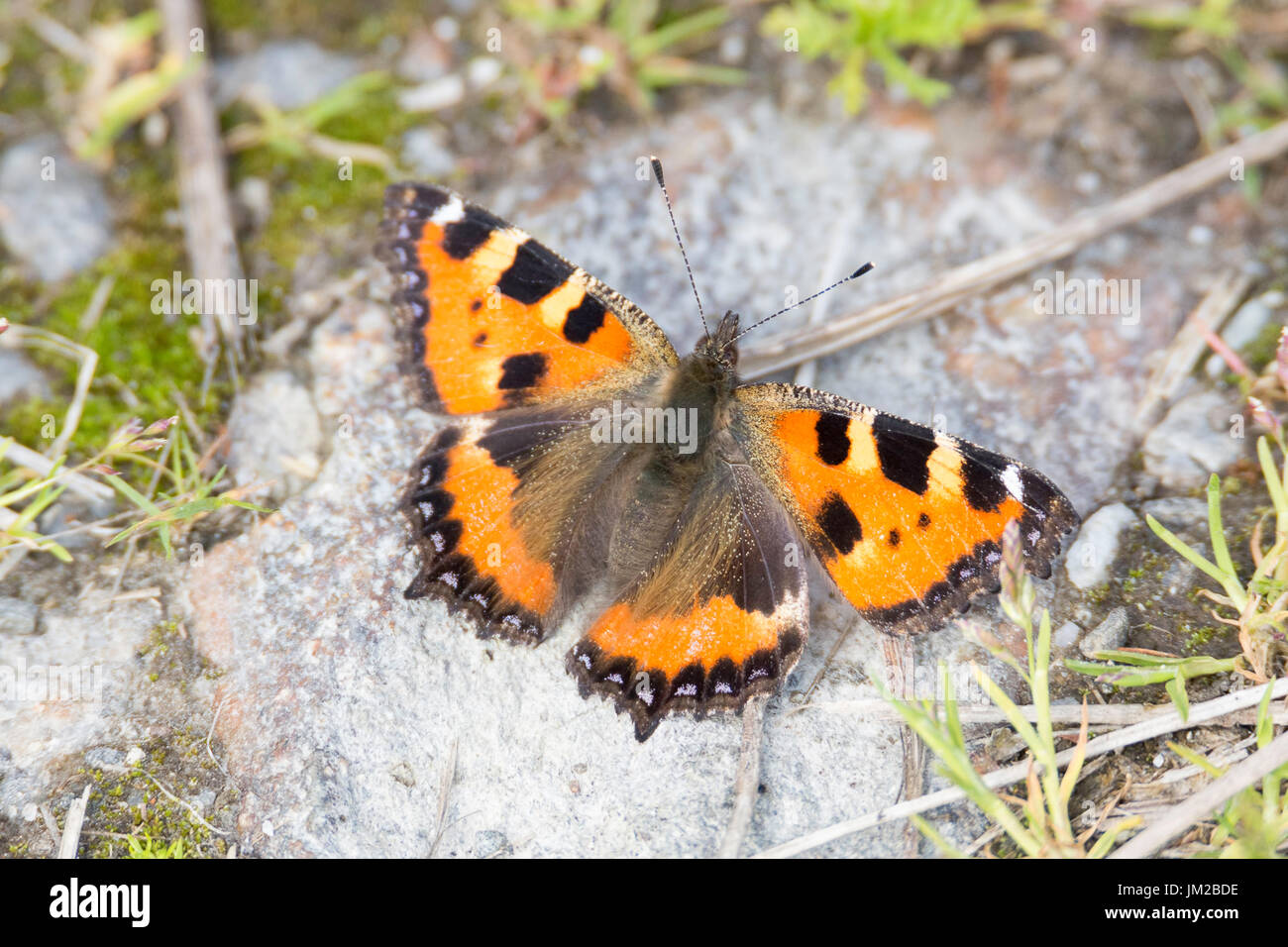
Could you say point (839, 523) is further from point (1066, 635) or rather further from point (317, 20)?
point (317, 20)

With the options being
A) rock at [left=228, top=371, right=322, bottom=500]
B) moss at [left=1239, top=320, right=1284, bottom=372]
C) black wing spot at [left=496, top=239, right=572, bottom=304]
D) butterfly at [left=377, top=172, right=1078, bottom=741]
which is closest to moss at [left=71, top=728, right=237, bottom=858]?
butterfly at [left=377, top=172, right=1078, bottom=741]

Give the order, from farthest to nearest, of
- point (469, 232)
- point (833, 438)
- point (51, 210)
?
point (51, 210)
point (469, 232)
point (833, 438)

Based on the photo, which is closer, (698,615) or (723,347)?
(698,615)

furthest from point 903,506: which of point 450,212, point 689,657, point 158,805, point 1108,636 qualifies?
point 158,805

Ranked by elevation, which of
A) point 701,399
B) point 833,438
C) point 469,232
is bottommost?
point 833,438

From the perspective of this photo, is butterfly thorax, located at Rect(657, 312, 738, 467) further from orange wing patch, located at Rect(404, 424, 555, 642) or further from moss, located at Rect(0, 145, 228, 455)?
moss, located at Rect(0, 145, 228, 455)

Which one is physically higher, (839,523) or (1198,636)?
(839,523)
